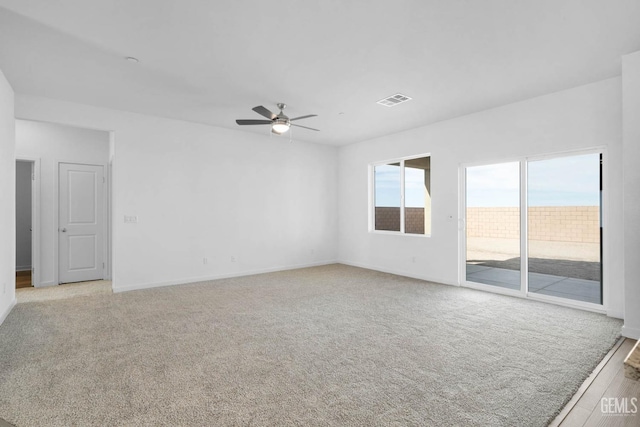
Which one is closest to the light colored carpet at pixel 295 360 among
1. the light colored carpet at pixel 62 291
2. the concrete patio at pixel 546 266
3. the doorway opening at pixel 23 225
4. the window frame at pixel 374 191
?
the light colored carpet at pixel 62 291

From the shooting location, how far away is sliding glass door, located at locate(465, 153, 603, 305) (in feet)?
13.9

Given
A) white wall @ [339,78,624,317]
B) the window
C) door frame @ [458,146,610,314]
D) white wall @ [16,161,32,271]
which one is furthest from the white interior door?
door frame @ [458,146,610,314]

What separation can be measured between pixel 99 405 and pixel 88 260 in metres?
5.01

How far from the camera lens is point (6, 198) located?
3.98 m

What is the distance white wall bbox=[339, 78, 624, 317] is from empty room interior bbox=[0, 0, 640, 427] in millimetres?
29

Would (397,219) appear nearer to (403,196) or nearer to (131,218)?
(403,196)

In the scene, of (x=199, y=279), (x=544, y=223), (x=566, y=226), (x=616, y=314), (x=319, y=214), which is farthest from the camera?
(x=319, y=214)

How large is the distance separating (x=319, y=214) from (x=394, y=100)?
3.63 metres

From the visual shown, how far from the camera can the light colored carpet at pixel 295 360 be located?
2033 millimetres

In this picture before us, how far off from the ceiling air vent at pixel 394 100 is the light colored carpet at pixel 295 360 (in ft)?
9.64

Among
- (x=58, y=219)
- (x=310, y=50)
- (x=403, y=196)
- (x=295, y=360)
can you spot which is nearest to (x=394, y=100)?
(x=310, y=50)

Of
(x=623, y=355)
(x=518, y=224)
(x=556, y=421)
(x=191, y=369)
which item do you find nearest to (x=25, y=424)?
(x=191, y=369)

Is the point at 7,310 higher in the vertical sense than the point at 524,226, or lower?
lower

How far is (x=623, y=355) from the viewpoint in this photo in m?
2.81
